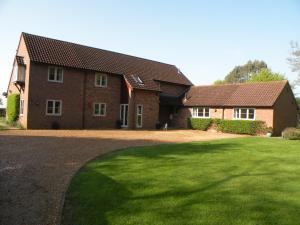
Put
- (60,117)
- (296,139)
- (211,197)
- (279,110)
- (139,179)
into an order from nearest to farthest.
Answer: (211,197), (139,179), (296,139), (60,117), (279,110)

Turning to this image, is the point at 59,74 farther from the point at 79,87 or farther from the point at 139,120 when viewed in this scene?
the point at 139,120

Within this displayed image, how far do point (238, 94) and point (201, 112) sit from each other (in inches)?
188

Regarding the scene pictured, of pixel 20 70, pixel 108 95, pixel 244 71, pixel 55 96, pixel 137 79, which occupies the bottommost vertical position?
pixel 55 96

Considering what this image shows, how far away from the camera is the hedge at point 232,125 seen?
29984 millimetres

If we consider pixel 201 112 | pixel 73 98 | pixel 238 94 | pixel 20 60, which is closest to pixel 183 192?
pixel 73 98

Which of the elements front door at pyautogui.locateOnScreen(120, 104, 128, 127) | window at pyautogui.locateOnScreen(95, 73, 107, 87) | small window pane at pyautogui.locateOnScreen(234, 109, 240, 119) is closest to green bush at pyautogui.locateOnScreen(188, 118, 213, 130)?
small window pane at pyautogui.locateOnScreen(234, 109, 240, 119)

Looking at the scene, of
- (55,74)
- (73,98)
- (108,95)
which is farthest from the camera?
(108,95)

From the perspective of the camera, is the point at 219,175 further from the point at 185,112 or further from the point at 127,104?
the point at 185,112

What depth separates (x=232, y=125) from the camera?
31578mm

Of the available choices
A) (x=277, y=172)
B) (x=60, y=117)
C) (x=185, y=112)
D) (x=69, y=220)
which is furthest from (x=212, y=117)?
(x=69, y=220)

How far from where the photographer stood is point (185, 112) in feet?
123

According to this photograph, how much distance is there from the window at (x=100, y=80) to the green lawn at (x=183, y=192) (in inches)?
776

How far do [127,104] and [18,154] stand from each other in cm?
1936

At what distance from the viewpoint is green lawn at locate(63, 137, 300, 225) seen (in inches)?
256
